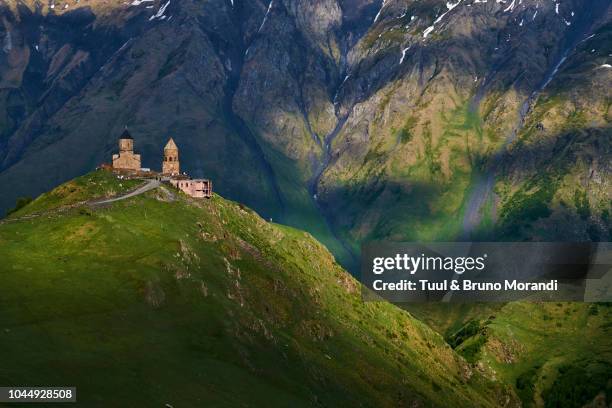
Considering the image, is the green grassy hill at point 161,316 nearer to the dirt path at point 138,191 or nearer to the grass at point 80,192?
the grass at point 80,192

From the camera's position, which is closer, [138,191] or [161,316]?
[161,316]

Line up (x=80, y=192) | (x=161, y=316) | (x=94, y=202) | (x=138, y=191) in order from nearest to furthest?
(x=161, y=316) → (x=94, y=202) → (x=80, y=192) → (x=138, y=191)

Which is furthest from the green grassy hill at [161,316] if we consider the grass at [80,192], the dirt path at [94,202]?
the dirt path at [94,202]

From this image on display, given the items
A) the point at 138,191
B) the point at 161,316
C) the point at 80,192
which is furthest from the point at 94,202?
the point at 161,316

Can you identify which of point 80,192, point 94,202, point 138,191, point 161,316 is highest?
point 138,191

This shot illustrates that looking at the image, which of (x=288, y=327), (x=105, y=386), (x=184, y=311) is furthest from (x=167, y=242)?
(x=105, y=386)

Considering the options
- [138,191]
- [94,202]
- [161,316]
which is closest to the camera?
[161,316]

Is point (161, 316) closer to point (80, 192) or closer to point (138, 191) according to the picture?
point (80, 192)

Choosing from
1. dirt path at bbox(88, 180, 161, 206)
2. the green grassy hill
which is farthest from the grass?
dirt path at bbox(88, 180, 161, 206)
